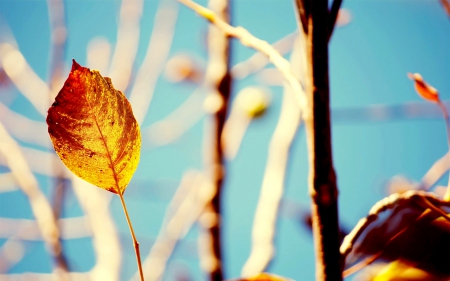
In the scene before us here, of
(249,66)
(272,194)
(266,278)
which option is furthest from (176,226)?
(266,278)

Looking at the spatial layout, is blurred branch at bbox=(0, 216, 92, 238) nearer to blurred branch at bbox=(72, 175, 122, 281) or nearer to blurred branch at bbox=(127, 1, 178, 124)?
blurred branch at bbox=(72, 175, 122, 281)

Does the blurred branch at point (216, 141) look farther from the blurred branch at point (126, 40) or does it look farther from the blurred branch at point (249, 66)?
the blurred branch at point (126, 40)

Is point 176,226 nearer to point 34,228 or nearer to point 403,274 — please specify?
point 34,228

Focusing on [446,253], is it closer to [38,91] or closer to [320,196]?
[320,196]

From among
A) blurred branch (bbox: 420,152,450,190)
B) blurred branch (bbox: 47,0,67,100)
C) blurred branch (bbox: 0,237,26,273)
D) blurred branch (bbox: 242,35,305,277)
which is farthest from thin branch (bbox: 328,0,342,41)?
blurred branch (bbox: 0,237,26,273)

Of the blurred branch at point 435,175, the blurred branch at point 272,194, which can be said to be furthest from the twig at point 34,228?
the blurred branch at point 435,175

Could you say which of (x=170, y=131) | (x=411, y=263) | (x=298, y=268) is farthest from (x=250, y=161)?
(x=411, y=263)
